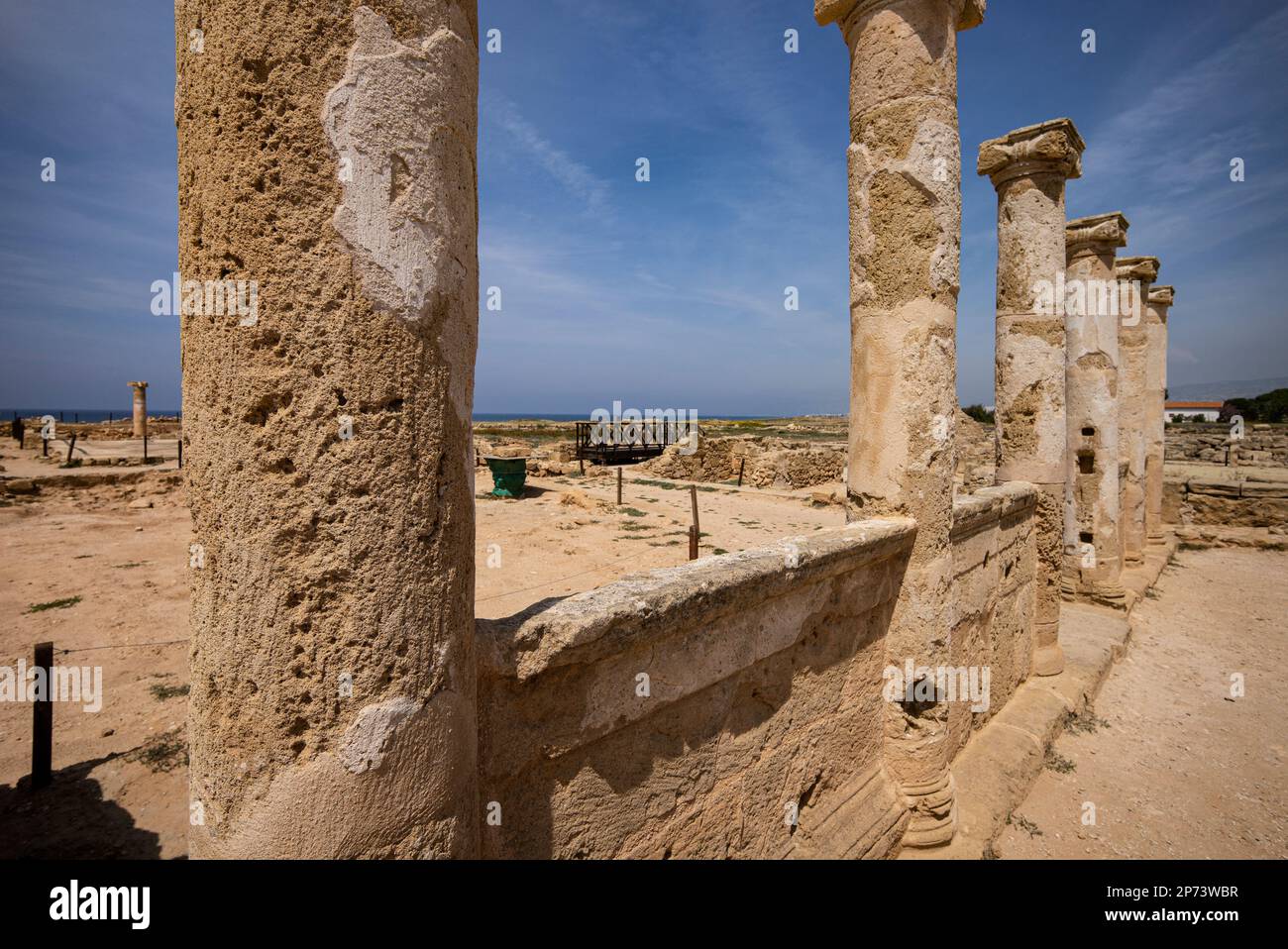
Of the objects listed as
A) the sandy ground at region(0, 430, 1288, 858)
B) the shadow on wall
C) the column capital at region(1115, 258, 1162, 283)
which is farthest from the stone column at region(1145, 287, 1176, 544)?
the shadow on wall

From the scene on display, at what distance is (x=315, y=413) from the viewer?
4.30 feet

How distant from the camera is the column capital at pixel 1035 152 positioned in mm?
5297

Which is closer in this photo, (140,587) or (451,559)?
(451,559)

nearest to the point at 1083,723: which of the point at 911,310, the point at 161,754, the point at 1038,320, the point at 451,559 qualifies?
the point at 1038,320

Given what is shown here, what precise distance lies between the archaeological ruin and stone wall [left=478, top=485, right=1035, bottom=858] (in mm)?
13

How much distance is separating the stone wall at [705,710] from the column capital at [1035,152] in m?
3.80

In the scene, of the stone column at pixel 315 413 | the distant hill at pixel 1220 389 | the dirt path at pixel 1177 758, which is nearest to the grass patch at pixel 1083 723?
the dirt path at pixel 1177 758

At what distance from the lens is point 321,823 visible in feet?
4.43

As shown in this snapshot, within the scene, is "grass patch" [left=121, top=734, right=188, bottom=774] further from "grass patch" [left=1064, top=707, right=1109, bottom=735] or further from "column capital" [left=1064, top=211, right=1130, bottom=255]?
"column capital" [left=1064, top=211, right=1130, bottom=255]

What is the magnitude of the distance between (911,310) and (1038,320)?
3144 millimetres

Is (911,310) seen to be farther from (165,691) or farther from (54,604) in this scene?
(54,604)
